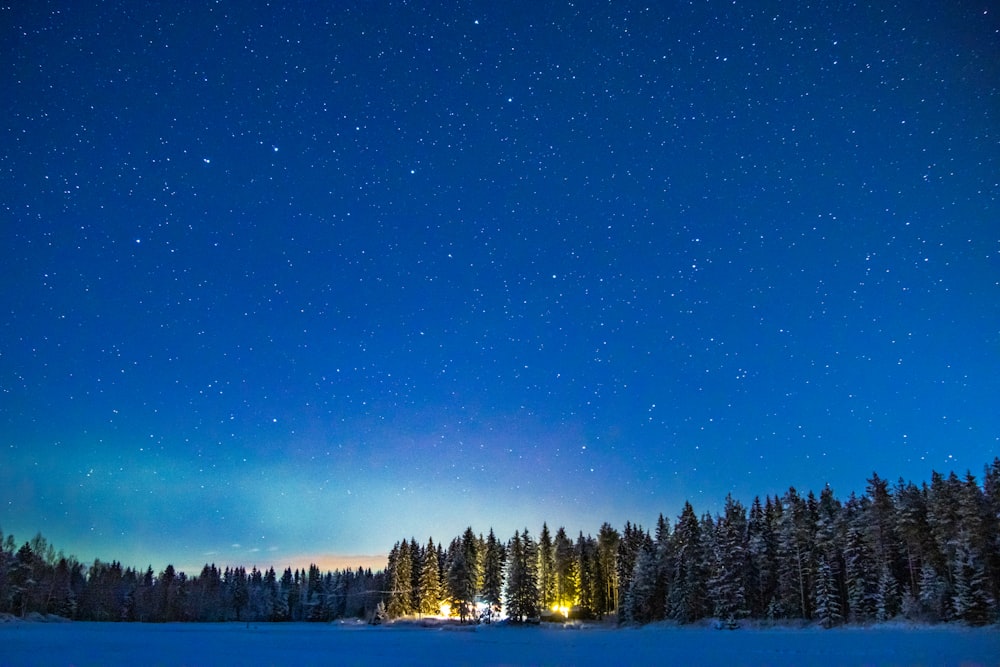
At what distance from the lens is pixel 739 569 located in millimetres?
73188

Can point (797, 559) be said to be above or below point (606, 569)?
above

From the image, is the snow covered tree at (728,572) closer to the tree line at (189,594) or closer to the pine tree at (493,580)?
the pine tree at (493,580)

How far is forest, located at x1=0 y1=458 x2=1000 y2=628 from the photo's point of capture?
5912cm

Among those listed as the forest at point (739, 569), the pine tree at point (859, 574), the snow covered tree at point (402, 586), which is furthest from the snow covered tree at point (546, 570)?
the pine tree at point (859, 574)

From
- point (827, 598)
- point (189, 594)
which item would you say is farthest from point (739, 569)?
point (189, 594)

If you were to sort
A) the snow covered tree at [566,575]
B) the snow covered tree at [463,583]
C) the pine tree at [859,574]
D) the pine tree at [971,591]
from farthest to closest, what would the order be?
the snow covered tree at [566,575] → the snow covered tree at [463,583] → the pine tree at [859,574] → the pine tree at [971,591]

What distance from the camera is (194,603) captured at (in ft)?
500

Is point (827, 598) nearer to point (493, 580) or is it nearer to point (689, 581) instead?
point (689, 581)

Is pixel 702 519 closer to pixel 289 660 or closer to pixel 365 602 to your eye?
pixel 289 660

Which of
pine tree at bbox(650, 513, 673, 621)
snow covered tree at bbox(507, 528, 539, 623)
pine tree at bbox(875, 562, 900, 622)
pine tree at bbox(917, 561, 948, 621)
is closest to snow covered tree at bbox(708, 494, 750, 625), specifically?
pine tree at bbox(650, 513, 673, 621)

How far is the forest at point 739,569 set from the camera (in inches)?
2328

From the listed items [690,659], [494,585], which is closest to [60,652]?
[690,659]

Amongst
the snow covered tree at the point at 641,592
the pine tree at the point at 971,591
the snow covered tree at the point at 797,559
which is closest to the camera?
the pine tree at the point at 971,591

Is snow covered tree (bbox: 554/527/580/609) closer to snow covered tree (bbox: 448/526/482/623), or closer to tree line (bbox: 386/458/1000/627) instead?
tree line (bbox: 386/458/1000/627)
